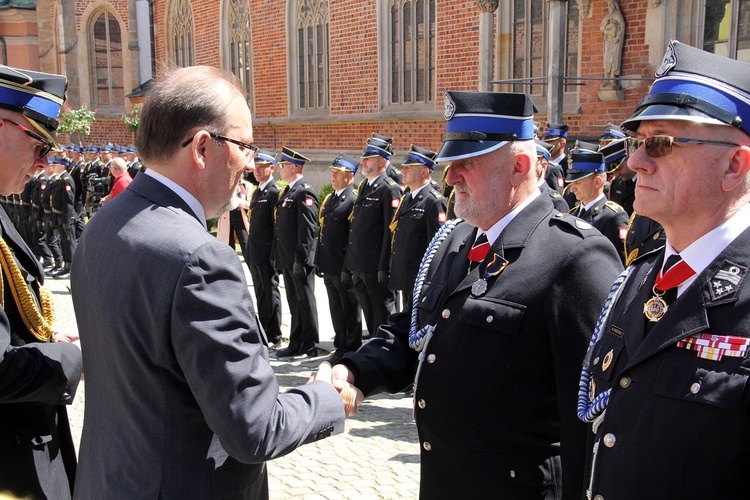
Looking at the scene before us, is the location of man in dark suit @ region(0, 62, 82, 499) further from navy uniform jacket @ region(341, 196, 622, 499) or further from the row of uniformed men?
the row of uniformed men

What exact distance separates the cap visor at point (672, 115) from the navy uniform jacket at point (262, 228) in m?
7.33

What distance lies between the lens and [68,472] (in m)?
2.75

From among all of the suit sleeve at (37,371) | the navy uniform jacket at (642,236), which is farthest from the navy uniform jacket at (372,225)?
the suit sleeve at (37,371)

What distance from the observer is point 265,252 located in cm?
905

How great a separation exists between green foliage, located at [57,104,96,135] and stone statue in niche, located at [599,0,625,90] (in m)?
19.0

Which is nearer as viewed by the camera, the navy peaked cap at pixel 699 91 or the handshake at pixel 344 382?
the navy peaked cap at pixel 699 91

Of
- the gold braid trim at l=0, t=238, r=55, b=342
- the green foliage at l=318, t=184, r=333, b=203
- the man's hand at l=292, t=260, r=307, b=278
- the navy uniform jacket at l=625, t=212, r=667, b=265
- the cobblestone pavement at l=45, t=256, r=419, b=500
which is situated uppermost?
the gold braid trim at l=0, t=238, r=55, b=342

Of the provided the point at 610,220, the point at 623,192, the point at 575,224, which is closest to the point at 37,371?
the point at 575,224

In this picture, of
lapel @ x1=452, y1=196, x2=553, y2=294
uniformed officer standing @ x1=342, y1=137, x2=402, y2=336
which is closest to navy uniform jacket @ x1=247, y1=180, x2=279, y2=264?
uniformed officer standing @ x1=342, y1=137, x2=402, y2=336

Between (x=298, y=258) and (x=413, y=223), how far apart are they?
62.1 inches

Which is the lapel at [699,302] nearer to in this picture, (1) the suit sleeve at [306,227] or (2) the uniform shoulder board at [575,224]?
(2) the uniform shoulder board at [575,224]

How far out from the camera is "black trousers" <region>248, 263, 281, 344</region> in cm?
901

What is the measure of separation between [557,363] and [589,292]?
25 cm

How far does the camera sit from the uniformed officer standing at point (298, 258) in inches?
329
